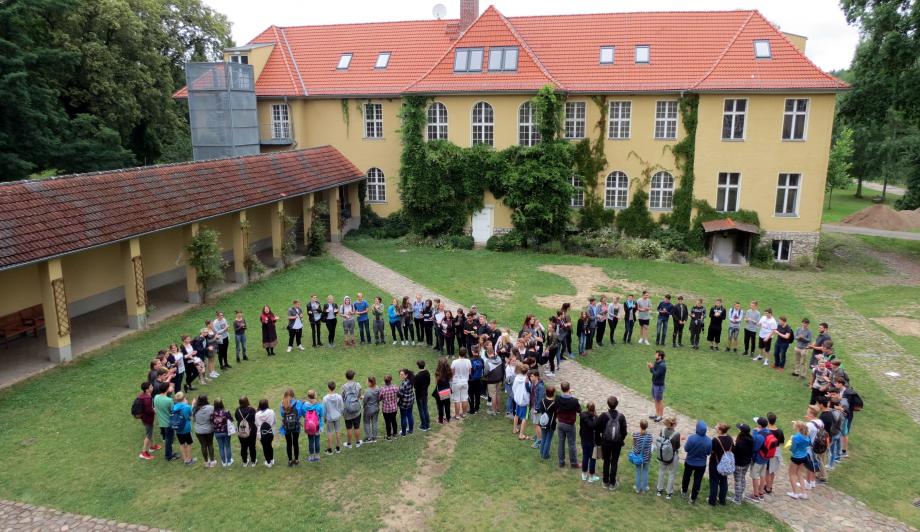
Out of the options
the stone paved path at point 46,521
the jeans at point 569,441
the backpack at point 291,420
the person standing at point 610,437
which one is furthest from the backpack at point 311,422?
the person standing at point 610,437

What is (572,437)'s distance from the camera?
36.4 feet

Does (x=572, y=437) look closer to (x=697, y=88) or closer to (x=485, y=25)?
(x=697, y=88)

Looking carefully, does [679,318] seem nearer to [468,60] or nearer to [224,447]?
[224,447]

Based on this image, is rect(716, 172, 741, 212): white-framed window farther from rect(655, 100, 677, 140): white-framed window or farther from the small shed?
rect(655, 100, 677, 140): white-framed window

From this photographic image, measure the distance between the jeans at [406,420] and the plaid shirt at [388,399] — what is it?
0.93ft

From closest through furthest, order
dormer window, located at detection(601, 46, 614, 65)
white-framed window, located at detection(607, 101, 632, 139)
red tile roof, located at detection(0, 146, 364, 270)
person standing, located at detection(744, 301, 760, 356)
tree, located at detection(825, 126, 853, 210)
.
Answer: red tile roof, located at detection(0, 146, 364, 270)
person standing, located at detection(744, 301, 760, 356)
white-framed window, located at detection(607, 101, 632, 139)
dormer window, located at detection(601, 46, 614, 65)
tree, located at detection(825, 126, 853, 210)

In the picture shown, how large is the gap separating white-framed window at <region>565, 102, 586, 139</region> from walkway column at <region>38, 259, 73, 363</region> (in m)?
21.5

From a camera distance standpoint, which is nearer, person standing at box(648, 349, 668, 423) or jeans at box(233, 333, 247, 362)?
person standing at box(648, 349, 668, 423)

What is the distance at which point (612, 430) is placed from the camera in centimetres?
1028

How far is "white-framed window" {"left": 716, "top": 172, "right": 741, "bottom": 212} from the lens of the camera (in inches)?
1107

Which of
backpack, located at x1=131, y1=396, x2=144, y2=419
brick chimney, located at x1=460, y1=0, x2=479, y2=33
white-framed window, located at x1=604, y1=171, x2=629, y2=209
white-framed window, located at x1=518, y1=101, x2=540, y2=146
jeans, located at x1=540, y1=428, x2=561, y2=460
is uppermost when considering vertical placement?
brick chimney, located at x1=460, y1=0, x2=479, y2=33

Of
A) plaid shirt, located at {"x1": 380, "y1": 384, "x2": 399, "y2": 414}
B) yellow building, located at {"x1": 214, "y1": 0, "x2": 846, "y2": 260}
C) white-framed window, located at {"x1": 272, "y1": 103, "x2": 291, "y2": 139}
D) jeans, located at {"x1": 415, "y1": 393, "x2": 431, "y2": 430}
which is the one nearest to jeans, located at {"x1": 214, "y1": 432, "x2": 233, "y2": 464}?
plaid shirt, located at {"x1": 380, "y1": 384, "x2": 399, "y2": 414}

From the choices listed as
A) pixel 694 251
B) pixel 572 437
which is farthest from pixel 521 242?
pixel 572 437

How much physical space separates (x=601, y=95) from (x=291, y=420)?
2272cm
